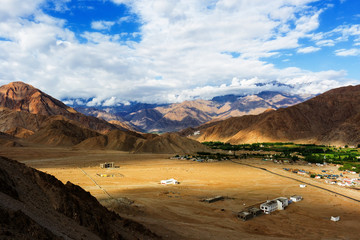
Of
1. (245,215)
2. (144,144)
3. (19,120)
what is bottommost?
(245,215)

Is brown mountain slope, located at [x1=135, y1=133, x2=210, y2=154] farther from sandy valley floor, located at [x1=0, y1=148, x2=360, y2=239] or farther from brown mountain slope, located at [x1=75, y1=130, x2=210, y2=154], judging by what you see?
sandy valley floor, located at [x1=0, y1=148, x2=360, y2=239]

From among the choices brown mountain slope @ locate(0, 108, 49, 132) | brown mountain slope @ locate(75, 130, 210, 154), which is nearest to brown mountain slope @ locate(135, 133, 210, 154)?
brown mountain slope @ locate(75, 130, 210, 154)

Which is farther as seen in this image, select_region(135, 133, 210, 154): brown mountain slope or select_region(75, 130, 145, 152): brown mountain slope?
select_region(75, 130, 145, 152): brown mountain slope

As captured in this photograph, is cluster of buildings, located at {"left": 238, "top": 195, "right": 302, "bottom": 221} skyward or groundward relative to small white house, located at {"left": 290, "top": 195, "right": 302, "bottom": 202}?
skyward

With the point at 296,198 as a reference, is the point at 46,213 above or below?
above

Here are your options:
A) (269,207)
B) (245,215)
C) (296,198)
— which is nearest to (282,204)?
(269,207)

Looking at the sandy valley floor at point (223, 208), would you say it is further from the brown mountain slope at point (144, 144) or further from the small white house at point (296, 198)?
the brown mountain slope at point (144, 144)

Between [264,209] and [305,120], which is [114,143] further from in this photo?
[305,120]

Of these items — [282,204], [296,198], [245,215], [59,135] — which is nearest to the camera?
[245,215]
